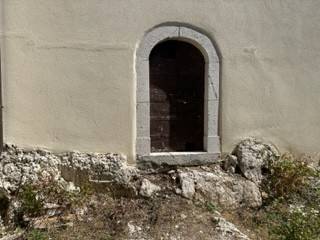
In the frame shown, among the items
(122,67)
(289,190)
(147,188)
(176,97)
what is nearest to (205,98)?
(176,97)

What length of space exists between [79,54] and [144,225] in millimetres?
2327

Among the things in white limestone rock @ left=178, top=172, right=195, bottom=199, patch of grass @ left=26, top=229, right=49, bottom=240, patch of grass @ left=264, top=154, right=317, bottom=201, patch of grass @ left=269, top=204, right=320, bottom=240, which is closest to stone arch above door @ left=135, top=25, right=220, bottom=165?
white limestone rock @ left=178, top=172, right=195, bottom=199

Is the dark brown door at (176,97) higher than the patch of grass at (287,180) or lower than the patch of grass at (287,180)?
higher

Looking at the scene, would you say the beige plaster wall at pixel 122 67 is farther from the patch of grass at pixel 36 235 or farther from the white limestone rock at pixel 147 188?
the patch of grass at pixel 36 235

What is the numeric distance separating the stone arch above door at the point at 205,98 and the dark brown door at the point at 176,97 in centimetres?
17

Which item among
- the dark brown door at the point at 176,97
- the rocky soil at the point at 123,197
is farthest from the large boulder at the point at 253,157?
the dark brown door at the point at 176,97

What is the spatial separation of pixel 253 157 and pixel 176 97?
137cm

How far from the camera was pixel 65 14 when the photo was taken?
5.50 meters

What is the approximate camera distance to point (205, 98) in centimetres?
602

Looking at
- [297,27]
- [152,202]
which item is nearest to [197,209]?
[152,202]

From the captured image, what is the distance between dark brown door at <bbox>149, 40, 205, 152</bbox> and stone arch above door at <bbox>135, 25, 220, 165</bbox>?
0.17 m

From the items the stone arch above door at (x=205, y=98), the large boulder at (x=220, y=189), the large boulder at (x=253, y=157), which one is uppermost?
the stone arch above door at (x=205, y=98)

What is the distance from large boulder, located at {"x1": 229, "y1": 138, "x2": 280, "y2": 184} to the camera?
5.95 metres

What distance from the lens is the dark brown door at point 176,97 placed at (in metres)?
6.02
